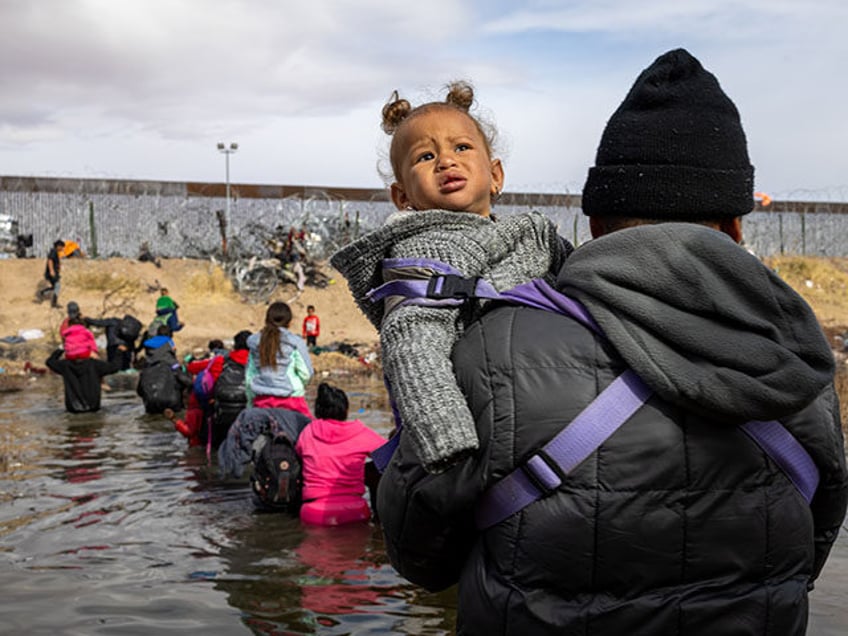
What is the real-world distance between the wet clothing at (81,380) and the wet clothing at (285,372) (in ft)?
20.3

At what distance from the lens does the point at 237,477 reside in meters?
8.77

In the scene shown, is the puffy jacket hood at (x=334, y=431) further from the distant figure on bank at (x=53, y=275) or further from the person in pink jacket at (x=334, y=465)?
the distant figure on bank at (x=53, y=275)

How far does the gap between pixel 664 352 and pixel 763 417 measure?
0.65 ft

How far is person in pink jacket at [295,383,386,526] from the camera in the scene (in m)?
7.26

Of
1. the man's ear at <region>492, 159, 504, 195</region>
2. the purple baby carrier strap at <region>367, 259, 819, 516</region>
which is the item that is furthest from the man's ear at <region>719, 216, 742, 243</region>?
the man's ear at <region>492, 159, 504, 195</region>

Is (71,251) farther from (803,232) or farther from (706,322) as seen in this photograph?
(706,322)

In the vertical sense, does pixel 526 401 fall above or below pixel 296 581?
above

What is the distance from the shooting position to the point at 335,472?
7320 millimetres

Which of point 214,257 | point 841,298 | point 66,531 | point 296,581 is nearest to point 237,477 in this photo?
point 66,531

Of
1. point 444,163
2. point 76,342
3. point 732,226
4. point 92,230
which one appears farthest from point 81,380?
point 92,230

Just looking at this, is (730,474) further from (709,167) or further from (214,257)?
(214,257)

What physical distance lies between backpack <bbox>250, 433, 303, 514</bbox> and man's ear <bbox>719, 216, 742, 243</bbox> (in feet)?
18.2

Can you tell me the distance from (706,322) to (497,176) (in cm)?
109

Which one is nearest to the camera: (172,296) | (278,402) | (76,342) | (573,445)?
(573,445)
